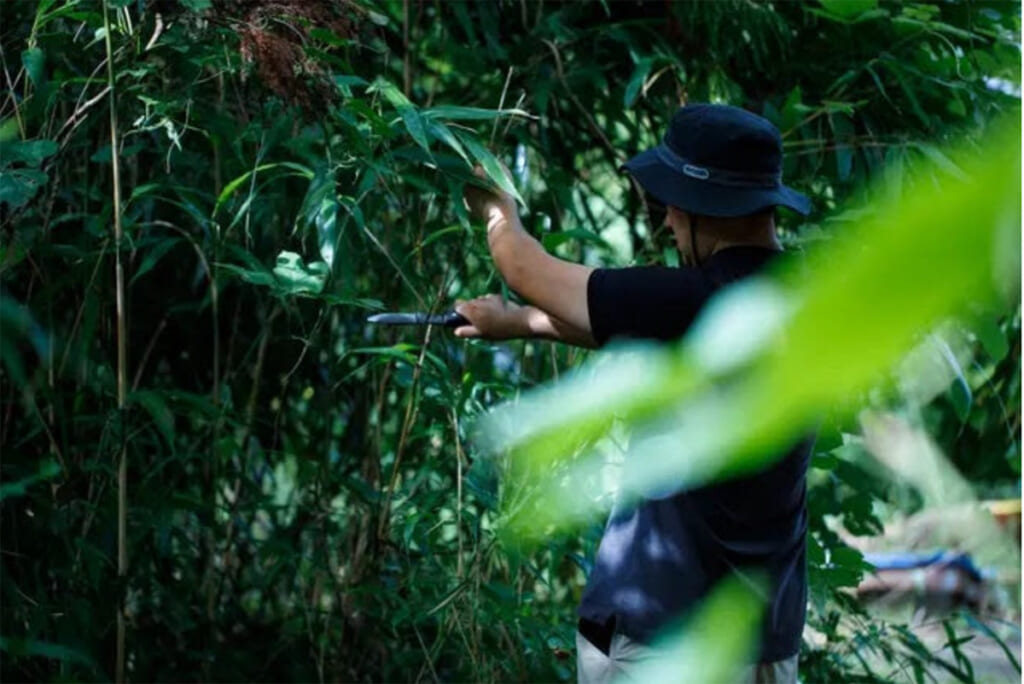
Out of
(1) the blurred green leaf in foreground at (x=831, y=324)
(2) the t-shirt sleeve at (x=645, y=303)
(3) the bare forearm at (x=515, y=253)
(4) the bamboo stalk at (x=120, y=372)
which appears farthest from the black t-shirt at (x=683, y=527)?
(1) the blurred green leaf in foreground at (x=831, y=324)

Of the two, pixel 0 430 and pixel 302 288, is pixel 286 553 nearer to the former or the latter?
pixel 0 430

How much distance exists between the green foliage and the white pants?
411mm

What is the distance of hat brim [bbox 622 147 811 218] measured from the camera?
2230 millimetres

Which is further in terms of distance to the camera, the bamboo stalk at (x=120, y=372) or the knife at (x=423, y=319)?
the bamboo stalk at (x=120, y=372)

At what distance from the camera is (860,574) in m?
3.15

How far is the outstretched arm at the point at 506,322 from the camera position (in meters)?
2.30

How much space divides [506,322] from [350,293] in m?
0.46

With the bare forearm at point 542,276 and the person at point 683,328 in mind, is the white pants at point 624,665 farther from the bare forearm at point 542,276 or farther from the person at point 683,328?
the bare forearm at point 542,276

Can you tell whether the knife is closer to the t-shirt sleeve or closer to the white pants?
the t-shirt sleeve

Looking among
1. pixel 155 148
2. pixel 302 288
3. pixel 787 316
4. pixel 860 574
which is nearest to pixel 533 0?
pixel 155 148

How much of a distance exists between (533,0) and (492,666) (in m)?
1.33

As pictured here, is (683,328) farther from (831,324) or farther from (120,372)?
(831,324)

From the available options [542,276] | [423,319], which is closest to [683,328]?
[542,276]

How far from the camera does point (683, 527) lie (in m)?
2.20
